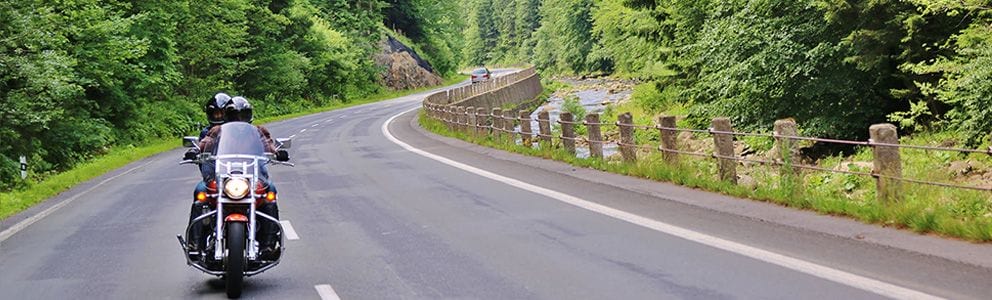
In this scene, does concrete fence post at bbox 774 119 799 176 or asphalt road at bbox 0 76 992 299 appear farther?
concrete fence post at bbox 774 119 799 176

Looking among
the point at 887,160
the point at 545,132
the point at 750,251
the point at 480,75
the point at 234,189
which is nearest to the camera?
the point at 234,189

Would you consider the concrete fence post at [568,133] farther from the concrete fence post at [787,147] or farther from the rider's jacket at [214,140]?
the rider's jacket at [214,140]

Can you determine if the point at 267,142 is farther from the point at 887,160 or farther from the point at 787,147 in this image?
the point at 787,147

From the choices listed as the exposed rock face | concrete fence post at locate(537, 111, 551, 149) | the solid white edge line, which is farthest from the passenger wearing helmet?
the exposed rock face

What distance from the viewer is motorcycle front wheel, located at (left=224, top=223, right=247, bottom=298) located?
7469mm

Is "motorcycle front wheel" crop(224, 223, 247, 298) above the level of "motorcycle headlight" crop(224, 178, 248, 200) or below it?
below

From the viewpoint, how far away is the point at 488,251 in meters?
9.58

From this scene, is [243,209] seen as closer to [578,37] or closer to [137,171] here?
[137,171]

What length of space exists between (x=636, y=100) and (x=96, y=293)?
4078cm

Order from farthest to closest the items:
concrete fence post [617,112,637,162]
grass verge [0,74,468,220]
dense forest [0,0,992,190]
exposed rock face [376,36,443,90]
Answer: exposed rock face [376,36,443,90] → dense forest [0,0,992,190] → grass verge [0,74,468,220] → concrete fence post [617,112,637,162]

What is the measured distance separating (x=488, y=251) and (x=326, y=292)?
201 centimetres

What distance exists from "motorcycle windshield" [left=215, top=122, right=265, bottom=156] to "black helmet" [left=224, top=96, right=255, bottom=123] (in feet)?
0.43

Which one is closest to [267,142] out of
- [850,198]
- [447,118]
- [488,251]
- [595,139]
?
[488,251]

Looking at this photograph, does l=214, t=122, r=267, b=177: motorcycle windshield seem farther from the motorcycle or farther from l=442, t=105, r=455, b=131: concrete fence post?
l=442, t=105, r=455, b=131: concrete fence post
